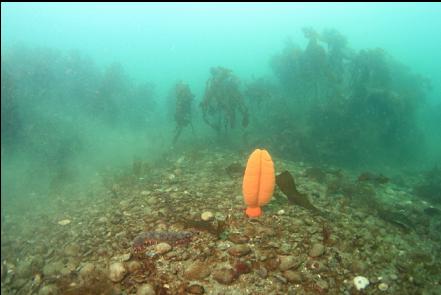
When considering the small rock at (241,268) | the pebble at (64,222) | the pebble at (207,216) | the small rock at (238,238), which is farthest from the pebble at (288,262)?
the pebble at (64,222)

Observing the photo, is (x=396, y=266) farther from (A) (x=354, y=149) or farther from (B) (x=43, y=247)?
(A) (x=354, y=149)

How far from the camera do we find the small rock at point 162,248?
355 cm

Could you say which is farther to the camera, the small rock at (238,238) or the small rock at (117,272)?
the small rock at (238,238)

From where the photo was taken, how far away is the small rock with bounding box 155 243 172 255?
140 inches

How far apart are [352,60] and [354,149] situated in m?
4.67

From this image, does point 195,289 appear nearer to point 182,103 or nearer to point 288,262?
point 288,262

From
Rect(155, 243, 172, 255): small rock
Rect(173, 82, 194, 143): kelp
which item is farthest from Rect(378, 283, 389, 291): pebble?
Rect(173, 82, 194, 143): kelp

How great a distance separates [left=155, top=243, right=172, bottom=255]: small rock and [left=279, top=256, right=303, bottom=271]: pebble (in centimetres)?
123

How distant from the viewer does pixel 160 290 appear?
3041 mm

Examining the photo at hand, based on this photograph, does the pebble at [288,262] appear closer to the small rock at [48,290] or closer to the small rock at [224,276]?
the small rock at [224,276]

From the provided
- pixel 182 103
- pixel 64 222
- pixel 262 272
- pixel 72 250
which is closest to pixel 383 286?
pixel 262 272

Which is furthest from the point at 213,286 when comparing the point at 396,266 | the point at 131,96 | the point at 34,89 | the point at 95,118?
the point at 131,96

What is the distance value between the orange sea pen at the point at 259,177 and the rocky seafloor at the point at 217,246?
1.42 feet

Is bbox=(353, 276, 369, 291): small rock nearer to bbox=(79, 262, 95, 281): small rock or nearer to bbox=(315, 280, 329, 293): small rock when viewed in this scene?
bbox=(315, 280, 329, 293): small rock
